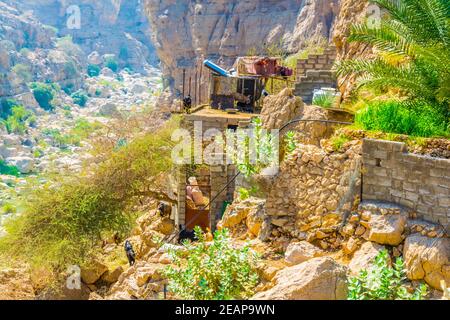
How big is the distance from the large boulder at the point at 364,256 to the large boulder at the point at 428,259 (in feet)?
1.23

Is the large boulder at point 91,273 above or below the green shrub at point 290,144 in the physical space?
below

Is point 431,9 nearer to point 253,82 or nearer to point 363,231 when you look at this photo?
point 363,231

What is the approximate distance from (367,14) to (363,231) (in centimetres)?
720

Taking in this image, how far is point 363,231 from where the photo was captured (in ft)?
27.7

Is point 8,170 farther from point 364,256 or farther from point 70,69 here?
point 364,256

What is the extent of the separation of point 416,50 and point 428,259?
3.12m

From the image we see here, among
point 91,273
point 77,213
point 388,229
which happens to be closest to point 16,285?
point 91,273

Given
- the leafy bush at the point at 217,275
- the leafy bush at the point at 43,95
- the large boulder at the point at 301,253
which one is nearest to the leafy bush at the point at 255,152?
the large boulder at the point at 301,253

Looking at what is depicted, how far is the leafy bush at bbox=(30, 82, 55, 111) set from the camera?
317 ft

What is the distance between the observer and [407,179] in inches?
321

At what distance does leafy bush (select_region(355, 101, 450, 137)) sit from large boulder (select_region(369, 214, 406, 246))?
4.13 ft

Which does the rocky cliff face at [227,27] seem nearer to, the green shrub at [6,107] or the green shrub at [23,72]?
the green shrub at [6,107]

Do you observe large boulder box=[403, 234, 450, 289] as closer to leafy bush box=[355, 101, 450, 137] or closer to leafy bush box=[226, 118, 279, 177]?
leafy bush box=[355, 101, 450, 137]

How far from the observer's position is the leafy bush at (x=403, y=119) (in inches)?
339
